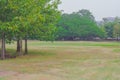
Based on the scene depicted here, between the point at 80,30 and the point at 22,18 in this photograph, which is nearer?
the point at 22,18

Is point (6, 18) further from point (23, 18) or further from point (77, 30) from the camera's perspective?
point (77, 30)

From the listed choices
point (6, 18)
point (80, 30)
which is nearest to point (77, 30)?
point (80, 30)

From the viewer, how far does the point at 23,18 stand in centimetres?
2952

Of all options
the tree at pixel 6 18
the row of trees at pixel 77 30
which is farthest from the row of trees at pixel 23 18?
the row of trees at pixel 77 30

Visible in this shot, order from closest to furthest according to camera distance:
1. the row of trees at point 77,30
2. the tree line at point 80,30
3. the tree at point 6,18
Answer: the tree at point 6,18, the tree line at point 80,30, the row of trees at point 77,30

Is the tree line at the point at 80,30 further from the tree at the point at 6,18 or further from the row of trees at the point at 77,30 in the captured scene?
the tree at the point at 6,18

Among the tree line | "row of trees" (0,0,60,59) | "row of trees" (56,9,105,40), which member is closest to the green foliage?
"row of trees" (0,0,60,59)

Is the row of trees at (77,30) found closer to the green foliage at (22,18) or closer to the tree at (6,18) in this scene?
the green foliage at (22,18)

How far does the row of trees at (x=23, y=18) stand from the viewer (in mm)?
28891

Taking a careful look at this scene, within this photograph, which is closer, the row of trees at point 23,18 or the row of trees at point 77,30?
the row of trees at point 23,18

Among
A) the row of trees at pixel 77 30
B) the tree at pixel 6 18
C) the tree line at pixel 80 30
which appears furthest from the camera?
the row of trees at pixel 77 30

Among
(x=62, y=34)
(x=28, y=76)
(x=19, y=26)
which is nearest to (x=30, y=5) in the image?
(x=19, y=26)

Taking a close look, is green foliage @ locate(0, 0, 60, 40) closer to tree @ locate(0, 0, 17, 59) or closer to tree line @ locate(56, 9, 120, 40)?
tree @ locate(0, 0, 17, 59)

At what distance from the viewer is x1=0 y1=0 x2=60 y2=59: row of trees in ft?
94.8
